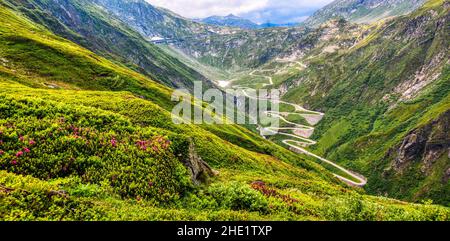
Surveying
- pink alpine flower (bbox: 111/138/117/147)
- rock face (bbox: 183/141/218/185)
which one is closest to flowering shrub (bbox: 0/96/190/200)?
pink alpine flower (bbox: 111/138/117/147)

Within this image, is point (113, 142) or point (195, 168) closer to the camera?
point (113, 142)

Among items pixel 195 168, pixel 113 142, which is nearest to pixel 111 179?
pixel 113 142

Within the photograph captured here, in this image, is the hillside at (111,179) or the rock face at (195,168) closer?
the hillside at (111,179)

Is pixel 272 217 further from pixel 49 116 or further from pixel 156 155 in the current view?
pixel 49 116

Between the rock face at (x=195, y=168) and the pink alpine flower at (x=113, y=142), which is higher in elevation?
the pink alpine flower at (x=113, y=142)

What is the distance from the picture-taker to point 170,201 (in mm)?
24250

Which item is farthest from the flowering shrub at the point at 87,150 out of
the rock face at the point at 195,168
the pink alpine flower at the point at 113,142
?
the rock face at the point at 195,168

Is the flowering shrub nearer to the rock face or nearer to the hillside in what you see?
the hillside

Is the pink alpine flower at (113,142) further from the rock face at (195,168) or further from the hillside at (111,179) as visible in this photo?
the rock face at (195,168)

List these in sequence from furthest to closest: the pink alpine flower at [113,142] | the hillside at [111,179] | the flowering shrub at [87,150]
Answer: the pink alpine flower at [113,142]
the flowering shrub at [87,150]
the hillside at [111,179]

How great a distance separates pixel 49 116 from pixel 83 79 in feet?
309

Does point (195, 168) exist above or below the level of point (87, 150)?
below

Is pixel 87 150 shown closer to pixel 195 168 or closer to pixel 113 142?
pixel 113 142
